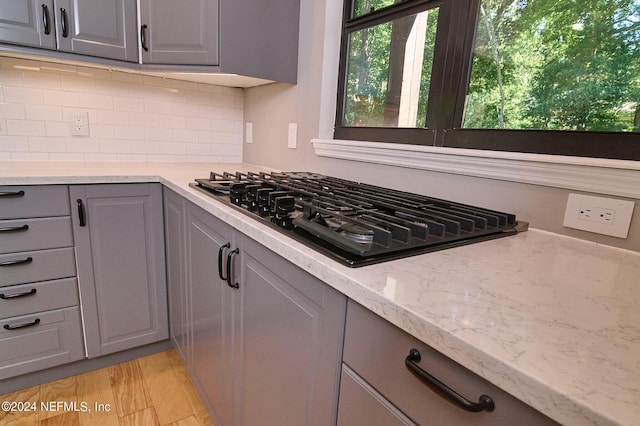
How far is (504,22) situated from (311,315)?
43.7 inches

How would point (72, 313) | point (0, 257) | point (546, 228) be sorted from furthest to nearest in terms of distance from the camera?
point (72, 313) < point (0, 257) < point (546, 228)

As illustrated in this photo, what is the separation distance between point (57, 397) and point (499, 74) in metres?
2.21

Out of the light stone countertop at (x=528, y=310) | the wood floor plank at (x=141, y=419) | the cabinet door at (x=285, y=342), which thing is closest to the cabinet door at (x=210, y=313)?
the cabinet door at (x=285, y=342)

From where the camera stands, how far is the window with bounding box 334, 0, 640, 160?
0.89 metres

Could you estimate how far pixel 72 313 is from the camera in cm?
156

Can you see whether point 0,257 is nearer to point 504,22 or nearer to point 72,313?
point 72,313

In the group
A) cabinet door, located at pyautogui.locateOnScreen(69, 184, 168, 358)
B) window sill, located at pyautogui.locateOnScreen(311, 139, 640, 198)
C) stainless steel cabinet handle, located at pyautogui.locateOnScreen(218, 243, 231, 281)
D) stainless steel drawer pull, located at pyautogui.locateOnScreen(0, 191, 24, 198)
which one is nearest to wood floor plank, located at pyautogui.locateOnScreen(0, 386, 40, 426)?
cabinet door, located at pyautogui.locateOnScreen(69, 184, 168, 358)

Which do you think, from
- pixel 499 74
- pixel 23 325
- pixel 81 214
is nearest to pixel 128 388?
pixel 23 325

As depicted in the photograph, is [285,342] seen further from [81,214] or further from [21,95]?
[21,95]

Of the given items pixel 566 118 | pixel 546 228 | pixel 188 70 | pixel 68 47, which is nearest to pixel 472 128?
pixel 566 118

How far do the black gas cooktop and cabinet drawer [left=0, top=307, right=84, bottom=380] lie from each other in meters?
1.04

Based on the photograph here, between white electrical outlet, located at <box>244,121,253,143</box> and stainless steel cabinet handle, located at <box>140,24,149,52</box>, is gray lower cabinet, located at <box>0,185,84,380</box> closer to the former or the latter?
stainless steel cabinet handle, located at <box>140,24,149,52</box>

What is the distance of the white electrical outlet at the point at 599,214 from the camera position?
31.9 inches

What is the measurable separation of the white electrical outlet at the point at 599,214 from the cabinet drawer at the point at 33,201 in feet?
5.94
